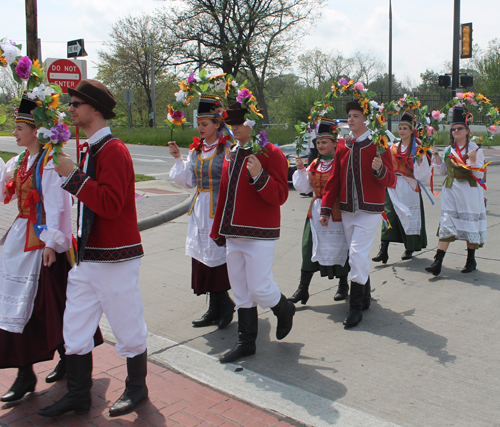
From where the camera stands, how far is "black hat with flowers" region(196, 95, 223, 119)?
4.54 metres

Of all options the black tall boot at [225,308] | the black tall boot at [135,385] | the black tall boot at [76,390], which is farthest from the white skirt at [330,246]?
the black tall boot at [76,390]

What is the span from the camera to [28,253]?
11.0 feet

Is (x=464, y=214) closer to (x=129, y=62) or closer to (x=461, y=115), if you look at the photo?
(x=461, y=115)

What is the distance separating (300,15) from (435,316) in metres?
33.5

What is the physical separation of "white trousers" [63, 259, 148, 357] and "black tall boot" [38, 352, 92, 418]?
0.07m

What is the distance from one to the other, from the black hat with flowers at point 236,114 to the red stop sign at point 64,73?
6.65m

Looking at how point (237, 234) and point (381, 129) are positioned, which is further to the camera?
point (381, 129)

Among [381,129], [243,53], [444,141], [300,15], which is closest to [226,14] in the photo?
[243,53]

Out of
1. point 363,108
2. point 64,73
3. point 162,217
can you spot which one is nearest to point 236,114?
point 363,108

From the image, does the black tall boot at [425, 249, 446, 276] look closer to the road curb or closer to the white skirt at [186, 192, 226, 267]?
the white skirt at [186, 192, 226, 267]

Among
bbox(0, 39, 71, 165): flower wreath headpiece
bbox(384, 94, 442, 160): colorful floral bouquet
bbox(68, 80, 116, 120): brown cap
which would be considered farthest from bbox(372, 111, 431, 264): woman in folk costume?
bbox(0, 39, 71, 165): flower wreath headpiece

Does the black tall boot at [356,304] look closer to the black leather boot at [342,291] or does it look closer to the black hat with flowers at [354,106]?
the black leather boot at [342,291]

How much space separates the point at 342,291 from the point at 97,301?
2.93m

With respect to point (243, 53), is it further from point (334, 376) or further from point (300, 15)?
point (334, 376)
